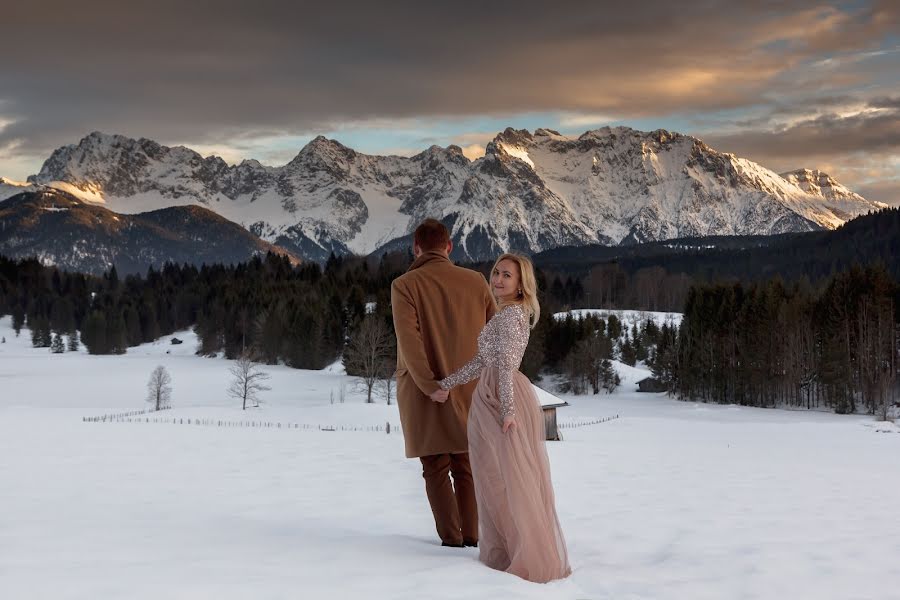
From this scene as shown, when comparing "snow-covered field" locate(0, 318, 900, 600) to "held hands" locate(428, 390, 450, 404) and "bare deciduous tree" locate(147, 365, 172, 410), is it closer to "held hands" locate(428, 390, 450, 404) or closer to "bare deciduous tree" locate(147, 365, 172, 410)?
"held hands" locate(428, 390, 450, 404)

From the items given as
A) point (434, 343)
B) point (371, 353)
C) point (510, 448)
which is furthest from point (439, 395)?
point (371, 353)

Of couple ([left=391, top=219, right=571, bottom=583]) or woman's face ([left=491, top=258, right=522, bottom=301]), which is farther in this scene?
woman's face ([left=491, top=258, right=522, bottom=301])

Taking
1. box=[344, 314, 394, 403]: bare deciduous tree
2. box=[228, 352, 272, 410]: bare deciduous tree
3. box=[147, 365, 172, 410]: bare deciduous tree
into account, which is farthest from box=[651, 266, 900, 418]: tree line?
box=[147, 365, 172, 410]: bare deciduous tree

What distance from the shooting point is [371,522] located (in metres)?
10.3

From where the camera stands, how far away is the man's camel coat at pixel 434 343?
8.01 metres

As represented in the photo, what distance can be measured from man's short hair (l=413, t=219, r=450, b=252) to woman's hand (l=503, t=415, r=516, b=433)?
79.3 inches

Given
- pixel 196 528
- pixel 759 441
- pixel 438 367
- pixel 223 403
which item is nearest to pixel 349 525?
pixel 196 528

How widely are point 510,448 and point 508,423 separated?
0.25 metres

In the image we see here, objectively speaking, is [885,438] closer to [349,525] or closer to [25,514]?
[349,525]

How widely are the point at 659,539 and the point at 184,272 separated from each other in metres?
164

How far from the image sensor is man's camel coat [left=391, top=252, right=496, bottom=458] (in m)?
8.01

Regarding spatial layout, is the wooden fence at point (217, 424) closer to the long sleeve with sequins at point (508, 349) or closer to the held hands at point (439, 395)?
the held hands at point (439, 395)

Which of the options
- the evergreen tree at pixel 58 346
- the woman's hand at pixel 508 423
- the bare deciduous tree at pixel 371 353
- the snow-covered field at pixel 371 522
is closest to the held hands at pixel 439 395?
the woman's hand at pixel 508 423

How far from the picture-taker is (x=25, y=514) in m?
9.81
